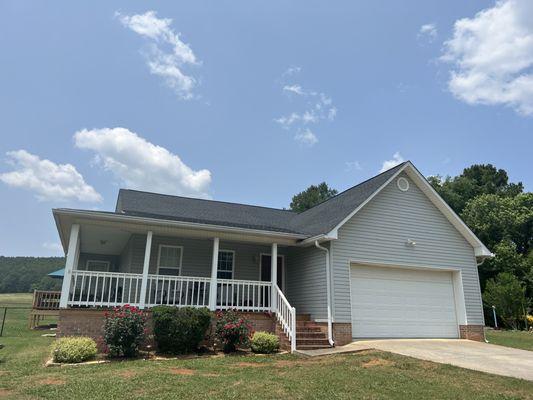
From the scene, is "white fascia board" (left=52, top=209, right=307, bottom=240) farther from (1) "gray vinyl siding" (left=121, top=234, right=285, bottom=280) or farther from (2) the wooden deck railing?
(2) the wooden deck railing

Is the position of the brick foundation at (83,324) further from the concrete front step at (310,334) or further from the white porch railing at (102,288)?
the concrete front step at (310,334)

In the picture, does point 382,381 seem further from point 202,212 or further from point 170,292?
point 202,212

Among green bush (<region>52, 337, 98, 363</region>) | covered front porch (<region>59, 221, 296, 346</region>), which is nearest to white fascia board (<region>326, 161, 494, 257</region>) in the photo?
covered front porch (<region>59, 221, 296, 346</region>)

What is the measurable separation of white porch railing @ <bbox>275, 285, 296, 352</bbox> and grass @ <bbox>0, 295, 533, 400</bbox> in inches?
56.4

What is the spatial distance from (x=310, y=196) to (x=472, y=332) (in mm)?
30457

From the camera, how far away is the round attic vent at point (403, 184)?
14.5 metres

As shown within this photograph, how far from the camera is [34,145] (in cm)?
1759

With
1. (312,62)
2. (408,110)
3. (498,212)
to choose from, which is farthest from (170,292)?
(498,212)

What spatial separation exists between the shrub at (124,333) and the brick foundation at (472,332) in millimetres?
10938

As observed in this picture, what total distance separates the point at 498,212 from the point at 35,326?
1268 inches

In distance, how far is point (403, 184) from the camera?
14523 millimetres

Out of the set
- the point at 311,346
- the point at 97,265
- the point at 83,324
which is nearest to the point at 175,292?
the point at 83,324

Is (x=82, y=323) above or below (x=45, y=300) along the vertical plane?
below

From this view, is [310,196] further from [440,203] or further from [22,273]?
[22,273]
